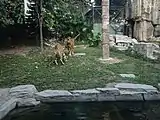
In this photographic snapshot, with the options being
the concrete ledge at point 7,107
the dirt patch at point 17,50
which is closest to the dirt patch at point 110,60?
the dirt patch at point 17,50

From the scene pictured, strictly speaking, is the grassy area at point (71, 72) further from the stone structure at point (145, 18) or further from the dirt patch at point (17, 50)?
the stone structure at point (145, 18)

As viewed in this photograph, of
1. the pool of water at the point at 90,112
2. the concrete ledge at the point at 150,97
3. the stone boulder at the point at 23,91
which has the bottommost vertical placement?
the pool of water at the point at 90,112

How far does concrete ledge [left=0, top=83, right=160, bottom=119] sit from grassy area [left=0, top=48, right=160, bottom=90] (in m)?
0.36

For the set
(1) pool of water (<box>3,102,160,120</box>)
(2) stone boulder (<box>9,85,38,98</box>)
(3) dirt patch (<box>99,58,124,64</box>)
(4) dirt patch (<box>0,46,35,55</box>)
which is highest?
(4) dirt patch (<box>0,46,35,55</box>)

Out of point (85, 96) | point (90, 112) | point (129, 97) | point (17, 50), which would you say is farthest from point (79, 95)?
point (17, 50)

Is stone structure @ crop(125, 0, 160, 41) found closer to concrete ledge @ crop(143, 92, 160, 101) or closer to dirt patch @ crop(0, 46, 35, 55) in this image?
dirt patch @ crop(0, 46, 35, 55)

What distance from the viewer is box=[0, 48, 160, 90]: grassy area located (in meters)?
6.16

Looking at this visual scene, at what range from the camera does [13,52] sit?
951 centimetres

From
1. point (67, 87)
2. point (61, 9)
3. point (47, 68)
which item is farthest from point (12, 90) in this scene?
point (61, 9)

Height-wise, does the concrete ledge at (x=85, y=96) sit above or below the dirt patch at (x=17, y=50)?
below

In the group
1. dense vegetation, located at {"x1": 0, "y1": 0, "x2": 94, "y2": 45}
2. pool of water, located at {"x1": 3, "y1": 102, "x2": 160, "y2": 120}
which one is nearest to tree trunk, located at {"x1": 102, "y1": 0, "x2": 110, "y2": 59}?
dense vegetation, located at {"x1": 0, "y1": 0, "x2": 94, "y2": 45}

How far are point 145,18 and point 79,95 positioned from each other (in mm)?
7068

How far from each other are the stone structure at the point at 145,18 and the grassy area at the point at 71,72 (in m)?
3.50

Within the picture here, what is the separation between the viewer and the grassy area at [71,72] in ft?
20.2
